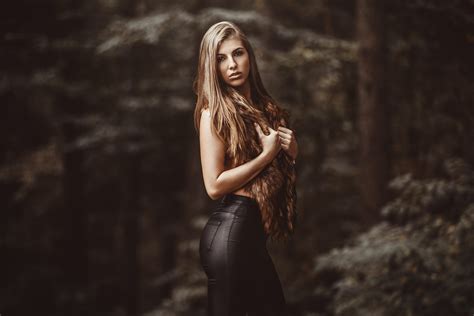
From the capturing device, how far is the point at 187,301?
309 inches

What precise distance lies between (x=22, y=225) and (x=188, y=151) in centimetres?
437

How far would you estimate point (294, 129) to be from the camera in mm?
3174

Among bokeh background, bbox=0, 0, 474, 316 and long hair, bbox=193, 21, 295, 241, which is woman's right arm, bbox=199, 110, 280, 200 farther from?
bokeh background, bbox=0, 0, 474, 316

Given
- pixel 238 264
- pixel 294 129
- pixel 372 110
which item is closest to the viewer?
pixel 238 264

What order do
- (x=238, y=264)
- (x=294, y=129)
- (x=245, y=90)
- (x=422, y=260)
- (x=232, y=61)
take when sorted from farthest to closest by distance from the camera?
(x=422, y=260) < (x=294, y=129) < (x=245, y=90) < (x=232, y=61) < (x=238, y=264)

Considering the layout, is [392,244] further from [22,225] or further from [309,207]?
[22,225]

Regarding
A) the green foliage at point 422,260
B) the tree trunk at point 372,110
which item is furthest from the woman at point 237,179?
the tree trunk at point 372,110

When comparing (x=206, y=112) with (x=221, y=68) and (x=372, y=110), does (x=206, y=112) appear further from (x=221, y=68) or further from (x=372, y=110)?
(x=372, y=110)

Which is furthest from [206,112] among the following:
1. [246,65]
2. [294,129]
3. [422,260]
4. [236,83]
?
[422,260]

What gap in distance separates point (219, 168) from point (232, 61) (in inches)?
23.0

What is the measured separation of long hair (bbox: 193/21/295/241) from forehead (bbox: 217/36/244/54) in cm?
2

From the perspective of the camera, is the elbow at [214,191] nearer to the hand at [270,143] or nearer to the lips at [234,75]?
the hand at [270,143]

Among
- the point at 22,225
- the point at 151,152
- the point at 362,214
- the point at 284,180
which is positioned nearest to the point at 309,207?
the point at 362,214

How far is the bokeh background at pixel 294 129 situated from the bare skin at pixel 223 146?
8.32ft
